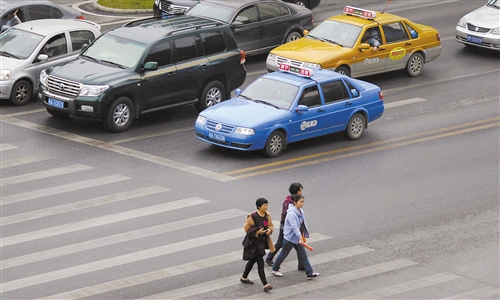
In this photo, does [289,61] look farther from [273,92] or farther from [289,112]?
[289,112]

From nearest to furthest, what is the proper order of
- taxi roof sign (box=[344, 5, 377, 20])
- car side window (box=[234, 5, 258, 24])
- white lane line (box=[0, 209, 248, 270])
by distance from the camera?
white lane line (box=[0, 209, 248, 270]), taxi roof sign (box=[344, 5, 377, 20]), car side window (box=[234, 5, 258, 24])

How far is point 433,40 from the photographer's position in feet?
85.9

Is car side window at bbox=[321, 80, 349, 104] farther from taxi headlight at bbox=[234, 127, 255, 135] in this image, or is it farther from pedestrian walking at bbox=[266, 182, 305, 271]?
pedestrian walking at bbox=[266, 182, 305, 271]

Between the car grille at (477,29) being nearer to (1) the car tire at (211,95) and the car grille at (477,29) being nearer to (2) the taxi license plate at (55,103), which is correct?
(1) the car tire at (211,95)

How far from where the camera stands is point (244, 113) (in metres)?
19.8

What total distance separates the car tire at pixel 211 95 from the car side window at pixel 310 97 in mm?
3112

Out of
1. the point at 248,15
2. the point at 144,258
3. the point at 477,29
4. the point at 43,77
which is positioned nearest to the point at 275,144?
the point at 43,77

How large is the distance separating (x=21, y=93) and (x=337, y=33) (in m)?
8.00

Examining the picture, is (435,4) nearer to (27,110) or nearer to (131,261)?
(27,110)

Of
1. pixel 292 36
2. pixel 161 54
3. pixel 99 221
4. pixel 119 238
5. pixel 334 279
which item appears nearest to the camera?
pixel 334 279

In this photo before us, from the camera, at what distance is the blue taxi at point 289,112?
1948 cm

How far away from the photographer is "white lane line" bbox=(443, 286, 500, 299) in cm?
1384

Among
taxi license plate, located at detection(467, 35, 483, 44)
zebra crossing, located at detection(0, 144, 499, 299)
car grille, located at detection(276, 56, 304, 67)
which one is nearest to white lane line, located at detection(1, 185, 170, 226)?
zebra crossing, located at detection(0, 144, 499, 299)

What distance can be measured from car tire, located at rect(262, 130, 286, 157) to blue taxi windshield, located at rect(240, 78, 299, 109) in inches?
26.1
